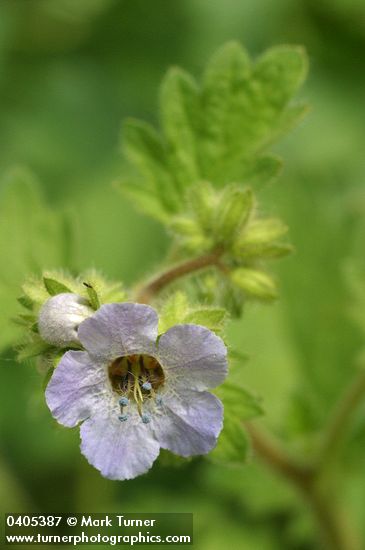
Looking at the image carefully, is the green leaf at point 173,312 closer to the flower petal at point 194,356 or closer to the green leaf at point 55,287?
the flower petal at point 194,356

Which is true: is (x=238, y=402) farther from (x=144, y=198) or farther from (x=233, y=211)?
(x=144, y=198)

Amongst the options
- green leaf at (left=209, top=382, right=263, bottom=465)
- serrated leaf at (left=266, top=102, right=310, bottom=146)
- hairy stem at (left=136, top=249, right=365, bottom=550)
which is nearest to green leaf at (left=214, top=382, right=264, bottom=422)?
green leaf at (left=209, top=382, right=263, bottom=465)

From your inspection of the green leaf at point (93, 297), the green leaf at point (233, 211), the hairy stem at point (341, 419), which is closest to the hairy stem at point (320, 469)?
the hairy stem at point (341, 419)

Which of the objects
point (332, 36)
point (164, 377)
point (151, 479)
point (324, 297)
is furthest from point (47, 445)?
point (332, 36)

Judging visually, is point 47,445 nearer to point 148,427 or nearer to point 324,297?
point 324,297

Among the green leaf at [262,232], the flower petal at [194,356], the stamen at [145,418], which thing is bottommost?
the stamen at [145,418]

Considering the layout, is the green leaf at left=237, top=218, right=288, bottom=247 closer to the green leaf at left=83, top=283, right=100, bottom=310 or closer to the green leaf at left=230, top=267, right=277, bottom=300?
the green leaf at left=230, top=267, right=277, bottom=300

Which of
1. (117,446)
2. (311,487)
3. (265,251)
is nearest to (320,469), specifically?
(311,487)
